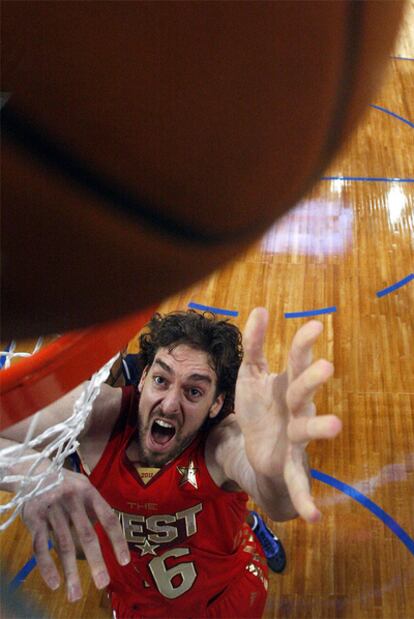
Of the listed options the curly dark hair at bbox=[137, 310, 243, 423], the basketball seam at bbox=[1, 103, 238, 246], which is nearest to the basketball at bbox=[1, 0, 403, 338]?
the basketball seam at bbox=[1, 103, 238, 246]

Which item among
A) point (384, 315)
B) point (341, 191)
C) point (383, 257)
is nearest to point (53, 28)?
point (384, 315)

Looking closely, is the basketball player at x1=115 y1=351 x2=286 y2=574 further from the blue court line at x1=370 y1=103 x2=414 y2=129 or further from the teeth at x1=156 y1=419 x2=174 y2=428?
the blue court line at x1=370 y1=103 x2=414 y2=129

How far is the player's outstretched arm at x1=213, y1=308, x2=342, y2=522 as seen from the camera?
0.90 metres

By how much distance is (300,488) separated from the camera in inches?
36.9

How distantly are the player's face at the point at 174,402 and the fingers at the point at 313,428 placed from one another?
732 millimetres

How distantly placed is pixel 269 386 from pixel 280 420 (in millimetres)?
62

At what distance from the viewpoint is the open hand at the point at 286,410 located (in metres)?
0.89

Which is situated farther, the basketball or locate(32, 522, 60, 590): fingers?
locate(32, 522, 60, 590): fingers

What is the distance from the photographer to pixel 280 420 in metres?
1.06

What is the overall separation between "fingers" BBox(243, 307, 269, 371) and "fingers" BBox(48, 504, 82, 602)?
0.46 m

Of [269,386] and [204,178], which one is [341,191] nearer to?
[269,386]

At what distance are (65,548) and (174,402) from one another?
0.52m

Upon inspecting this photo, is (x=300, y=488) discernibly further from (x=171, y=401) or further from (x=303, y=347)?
(x=171, y=401)

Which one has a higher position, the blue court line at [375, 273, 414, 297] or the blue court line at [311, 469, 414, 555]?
the blue court line at [311, 469, 414, 555]
